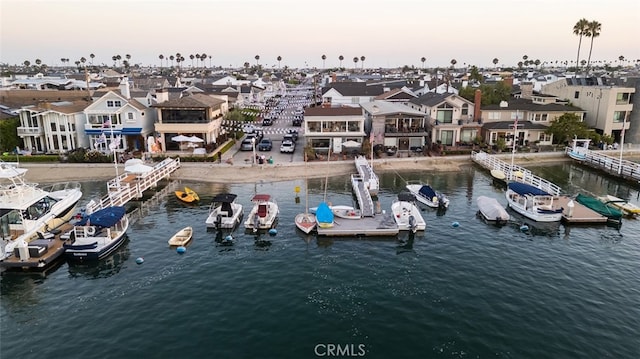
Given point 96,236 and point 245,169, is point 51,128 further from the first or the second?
point 96,236

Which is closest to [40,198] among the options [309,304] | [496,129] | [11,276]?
[11,276]

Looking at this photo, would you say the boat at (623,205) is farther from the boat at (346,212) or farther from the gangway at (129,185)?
the gangway at (129,185)

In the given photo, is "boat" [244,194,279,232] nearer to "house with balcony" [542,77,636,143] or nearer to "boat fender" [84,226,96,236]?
"boat fender" [84,226,96,236]

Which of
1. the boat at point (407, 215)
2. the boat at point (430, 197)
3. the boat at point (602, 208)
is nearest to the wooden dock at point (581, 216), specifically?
the boat at point (602, 208)

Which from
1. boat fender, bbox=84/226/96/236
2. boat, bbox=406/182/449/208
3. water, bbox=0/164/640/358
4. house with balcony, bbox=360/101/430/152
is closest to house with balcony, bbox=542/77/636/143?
house with balcony, bbox=360/101/430/152

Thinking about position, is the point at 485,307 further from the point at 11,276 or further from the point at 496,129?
the point at 496,129

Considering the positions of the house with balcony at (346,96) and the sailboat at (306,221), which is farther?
the house with balcony at (346,96)

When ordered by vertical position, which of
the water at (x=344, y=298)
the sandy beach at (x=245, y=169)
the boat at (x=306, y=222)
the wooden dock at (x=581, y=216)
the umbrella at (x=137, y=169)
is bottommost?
the water at (x=344, y=298)
